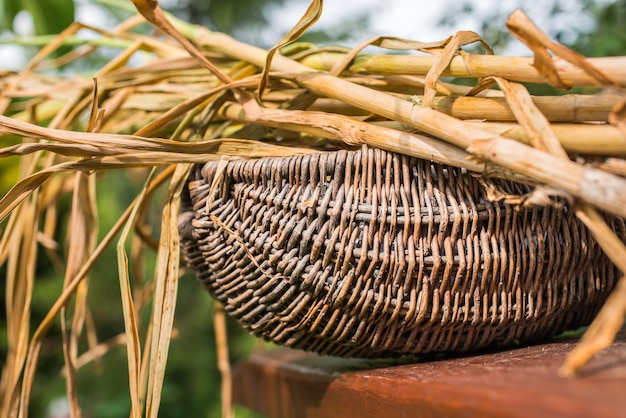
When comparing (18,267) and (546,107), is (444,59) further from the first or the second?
(18,267)

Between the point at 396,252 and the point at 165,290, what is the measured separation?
6.1 inches

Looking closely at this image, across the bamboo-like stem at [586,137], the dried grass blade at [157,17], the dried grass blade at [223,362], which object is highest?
the dried grass blade at [157,17]

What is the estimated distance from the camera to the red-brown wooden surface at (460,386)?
0.22 metres

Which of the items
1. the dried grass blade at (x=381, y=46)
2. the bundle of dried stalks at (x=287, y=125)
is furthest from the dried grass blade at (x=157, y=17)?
the dried grass blade at (x=381, y=46)

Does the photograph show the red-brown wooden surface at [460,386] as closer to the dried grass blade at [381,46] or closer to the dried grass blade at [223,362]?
the dried grass blade at [223,362]

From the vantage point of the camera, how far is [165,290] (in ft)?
1.29

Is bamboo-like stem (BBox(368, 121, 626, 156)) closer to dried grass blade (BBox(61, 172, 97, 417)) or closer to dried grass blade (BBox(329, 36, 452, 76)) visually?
dried grass blade (BBox(329, 36, 452, 76))

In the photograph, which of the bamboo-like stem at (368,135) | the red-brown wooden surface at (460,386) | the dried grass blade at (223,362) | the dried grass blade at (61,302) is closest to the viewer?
the red-brown wooden surface at (460,386)

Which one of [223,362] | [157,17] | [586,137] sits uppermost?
[157,17]

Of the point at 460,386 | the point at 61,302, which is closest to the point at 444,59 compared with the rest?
the point at 460,386

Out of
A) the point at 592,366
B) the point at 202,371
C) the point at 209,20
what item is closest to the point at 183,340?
the point at 202,371

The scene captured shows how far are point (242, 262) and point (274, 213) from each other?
4cm

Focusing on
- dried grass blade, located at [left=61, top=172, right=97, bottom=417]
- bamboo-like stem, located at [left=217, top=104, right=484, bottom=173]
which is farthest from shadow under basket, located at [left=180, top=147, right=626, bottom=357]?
dried grass blade, located at [left=61, top=172, right=97, bottom=417]

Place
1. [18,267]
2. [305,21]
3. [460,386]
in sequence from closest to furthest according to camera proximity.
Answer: [460,386], [305,21], [18,267]
